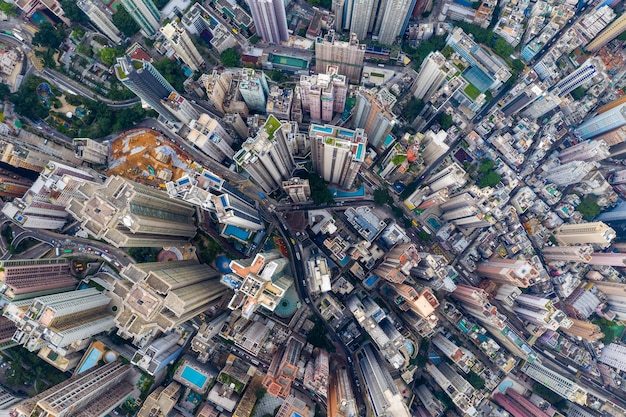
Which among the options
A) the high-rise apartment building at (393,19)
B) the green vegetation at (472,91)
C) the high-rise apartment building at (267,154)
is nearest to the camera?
the high-rise apartment building at (267,154)

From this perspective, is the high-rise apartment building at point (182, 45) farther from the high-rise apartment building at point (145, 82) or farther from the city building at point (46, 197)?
the city building at point (46, 197)

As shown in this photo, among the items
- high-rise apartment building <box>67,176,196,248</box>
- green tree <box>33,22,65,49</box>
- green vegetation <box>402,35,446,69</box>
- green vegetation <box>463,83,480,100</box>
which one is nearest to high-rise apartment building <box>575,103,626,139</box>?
green vegetation <box>463,83,480,100</box>

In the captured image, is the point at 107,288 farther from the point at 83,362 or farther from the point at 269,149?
the point at 269,149

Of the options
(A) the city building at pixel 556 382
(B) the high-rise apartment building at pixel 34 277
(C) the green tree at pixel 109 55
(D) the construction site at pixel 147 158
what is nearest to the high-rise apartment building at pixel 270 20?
(C) the green tree at pixel 109 55

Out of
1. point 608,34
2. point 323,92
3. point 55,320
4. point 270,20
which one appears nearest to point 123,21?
point 270,20

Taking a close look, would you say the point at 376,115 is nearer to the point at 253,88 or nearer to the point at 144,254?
the point at 253,88
